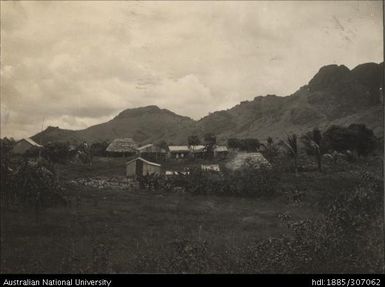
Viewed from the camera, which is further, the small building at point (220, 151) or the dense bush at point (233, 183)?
the small building at point (220, 151)

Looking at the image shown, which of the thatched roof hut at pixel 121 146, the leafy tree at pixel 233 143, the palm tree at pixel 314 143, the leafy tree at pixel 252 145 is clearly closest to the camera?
the palm tree at pixel 314 143

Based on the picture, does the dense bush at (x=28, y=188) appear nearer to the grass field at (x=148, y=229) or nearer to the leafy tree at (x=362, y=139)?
the grass field at (x=148, y=229)

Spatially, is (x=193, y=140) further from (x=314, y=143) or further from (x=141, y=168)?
(x=314, y=143)

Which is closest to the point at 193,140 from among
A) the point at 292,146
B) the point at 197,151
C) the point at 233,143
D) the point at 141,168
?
the point at 197,151

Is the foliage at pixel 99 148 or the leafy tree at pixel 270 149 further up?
the foliage at pixel 99 148

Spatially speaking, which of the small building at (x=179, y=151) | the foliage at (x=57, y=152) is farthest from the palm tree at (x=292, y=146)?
the foliage at (x=57, y=152)

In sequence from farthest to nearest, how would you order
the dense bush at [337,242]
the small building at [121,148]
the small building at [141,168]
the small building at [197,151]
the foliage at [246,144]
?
the small building at [197,151]
the small building at [121,148]
the foliage at [246,144]
the small building at [141,168]
the dense bush at [337,242]

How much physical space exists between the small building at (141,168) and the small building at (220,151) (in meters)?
1.92

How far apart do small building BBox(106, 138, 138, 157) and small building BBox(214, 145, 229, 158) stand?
241cm

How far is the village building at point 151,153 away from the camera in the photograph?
1126 centimetres

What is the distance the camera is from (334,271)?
7574 mm

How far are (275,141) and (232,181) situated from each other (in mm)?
1974
